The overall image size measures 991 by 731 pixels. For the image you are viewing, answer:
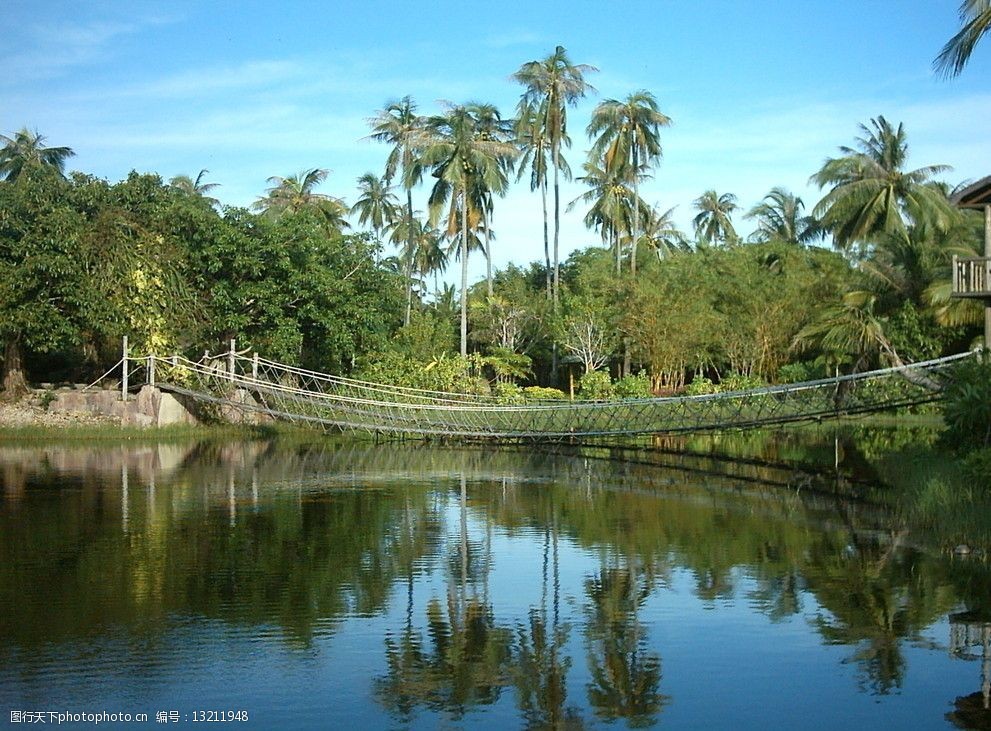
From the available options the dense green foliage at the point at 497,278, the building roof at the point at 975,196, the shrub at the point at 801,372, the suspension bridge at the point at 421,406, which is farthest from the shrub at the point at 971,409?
the shrub at the point at 801,372

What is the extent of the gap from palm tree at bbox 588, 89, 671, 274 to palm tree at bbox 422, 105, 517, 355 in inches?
171

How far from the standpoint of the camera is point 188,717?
21.1ft

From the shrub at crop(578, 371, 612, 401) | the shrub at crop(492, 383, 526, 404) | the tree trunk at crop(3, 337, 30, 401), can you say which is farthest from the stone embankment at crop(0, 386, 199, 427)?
the shrub at crop(578, 371, 612, 401)

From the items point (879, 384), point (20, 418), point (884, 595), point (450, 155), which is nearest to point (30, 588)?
point (884, 595)

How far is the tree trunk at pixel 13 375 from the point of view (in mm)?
26844

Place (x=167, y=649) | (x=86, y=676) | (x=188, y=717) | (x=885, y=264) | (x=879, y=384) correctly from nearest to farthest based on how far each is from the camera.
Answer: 1. (x=188, y=717)
2. (x=86, y=676)
3. (x=167, y=649)
4. (x=879, y=384)
5. (x=885, y=264)

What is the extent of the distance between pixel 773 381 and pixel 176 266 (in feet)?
63.3

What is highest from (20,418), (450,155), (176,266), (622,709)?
(450,155)

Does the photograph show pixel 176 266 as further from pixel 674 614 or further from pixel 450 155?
pixel 674 614

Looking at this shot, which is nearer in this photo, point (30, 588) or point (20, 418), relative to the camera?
point (30, 588)

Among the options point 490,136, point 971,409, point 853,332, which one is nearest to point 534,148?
Answer: point 490,136

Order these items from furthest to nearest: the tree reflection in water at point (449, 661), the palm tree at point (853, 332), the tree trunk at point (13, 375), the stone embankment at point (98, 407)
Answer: the palm tree at point (853, 332)
the tree trunk at point (13, 375)
the stone embankment at point (98, 407)
the tree reflection in water at point (449, 661)

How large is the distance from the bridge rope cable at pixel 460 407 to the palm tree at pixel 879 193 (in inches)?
366

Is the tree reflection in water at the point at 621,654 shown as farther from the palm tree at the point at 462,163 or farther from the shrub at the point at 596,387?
the palm tree at the point at 462,163
